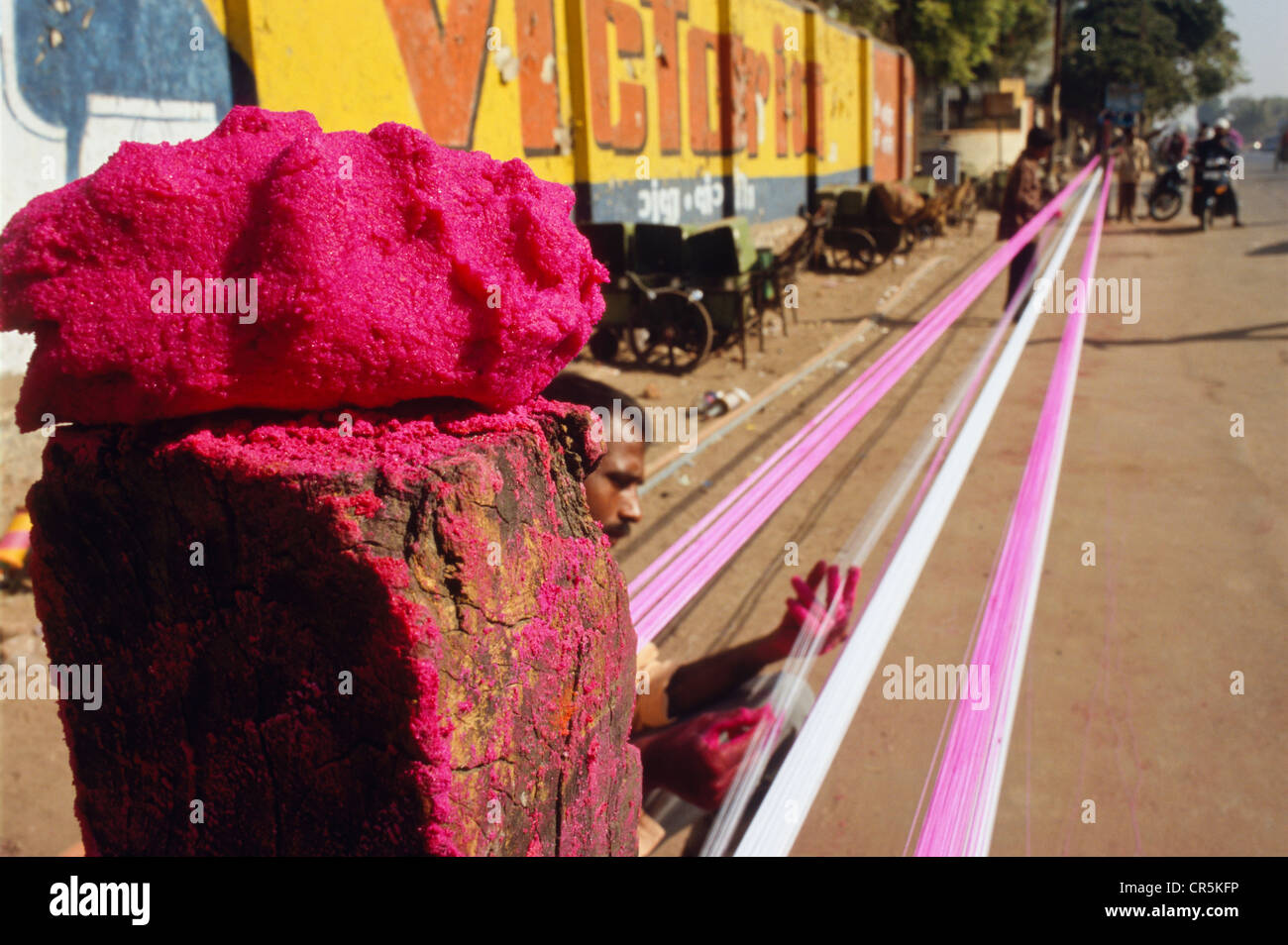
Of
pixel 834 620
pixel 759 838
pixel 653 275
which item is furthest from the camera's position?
pixel 653 275

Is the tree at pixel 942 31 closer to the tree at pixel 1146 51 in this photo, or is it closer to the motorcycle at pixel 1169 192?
the motorcycle at pixel 1169 192

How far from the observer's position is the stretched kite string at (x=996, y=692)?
133 cm

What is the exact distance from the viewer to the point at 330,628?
1.98 ft

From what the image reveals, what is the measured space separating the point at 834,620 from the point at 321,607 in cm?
181

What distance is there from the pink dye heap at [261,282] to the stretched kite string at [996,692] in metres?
0.93

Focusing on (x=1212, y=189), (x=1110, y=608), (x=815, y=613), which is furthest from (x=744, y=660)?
(x=1212, y=189)

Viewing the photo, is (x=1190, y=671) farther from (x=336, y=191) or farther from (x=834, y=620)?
(x=336, y=191)

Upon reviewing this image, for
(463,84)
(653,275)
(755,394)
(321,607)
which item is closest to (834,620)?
(321,607)

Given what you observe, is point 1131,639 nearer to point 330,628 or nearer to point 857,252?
point 330,628

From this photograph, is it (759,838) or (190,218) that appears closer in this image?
(190,218)

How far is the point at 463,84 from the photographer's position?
6.30 meters

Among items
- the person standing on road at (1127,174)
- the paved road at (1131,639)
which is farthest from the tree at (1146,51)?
the paved road at (1131,639)

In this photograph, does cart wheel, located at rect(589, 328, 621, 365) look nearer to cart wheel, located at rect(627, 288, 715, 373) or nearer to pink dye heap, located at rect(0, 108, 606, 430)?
cart wheel, located at rect(627, 288, 715, 373)

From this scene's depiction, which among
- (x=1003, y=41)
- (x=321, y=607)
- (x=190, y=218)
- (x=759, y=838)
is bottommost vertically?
(x=759, y=838)
